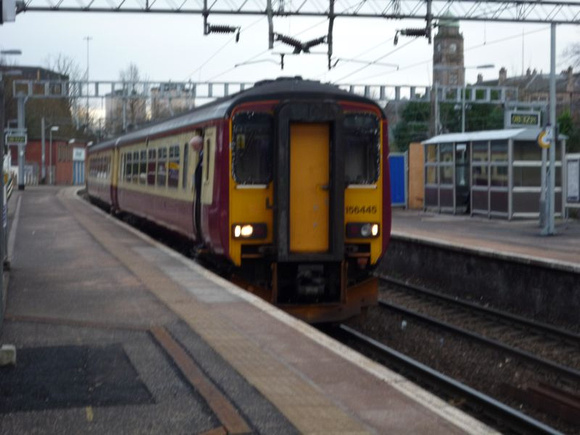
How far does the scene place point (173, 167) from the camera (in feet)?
57.7

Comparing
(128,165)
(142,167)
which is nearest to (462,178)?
(128,165)

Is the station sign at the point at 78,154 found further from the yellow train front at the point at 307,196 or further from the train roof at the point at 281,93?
the yellow train front at the point at 307,196

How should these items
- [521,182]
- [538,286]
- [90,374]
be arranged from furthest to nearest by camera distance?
[521,182], [538,286], [90,374]

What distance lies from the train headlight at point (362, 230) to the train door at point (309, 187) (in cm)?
34

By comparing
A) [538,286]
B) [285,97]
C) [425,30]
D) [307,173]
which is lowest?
[538,286]

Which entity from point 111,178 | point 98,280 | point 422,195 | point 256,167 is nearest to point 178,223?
point 98,280

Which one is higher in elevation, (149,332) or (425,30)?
(425,30)

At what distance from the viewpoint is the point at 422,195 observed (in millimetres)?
35812

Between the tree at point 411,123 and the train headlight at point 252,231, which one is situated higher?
the tree at point 411,123

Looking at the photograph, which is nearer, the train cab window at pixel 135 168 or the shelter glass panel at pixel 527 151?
the train cab window at pixel 135 168

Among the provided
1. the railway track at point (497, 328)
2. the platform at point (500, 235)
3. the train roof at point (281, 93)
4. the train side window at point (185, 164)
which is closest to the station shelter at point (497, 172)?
the platform at point (500, 235)

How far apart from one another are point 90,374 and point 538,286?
9556 mm

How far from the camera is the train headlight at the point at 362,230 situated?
12.9 meters

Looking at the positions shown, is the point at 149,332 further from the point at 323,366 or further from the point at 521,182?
the point at 521,182
